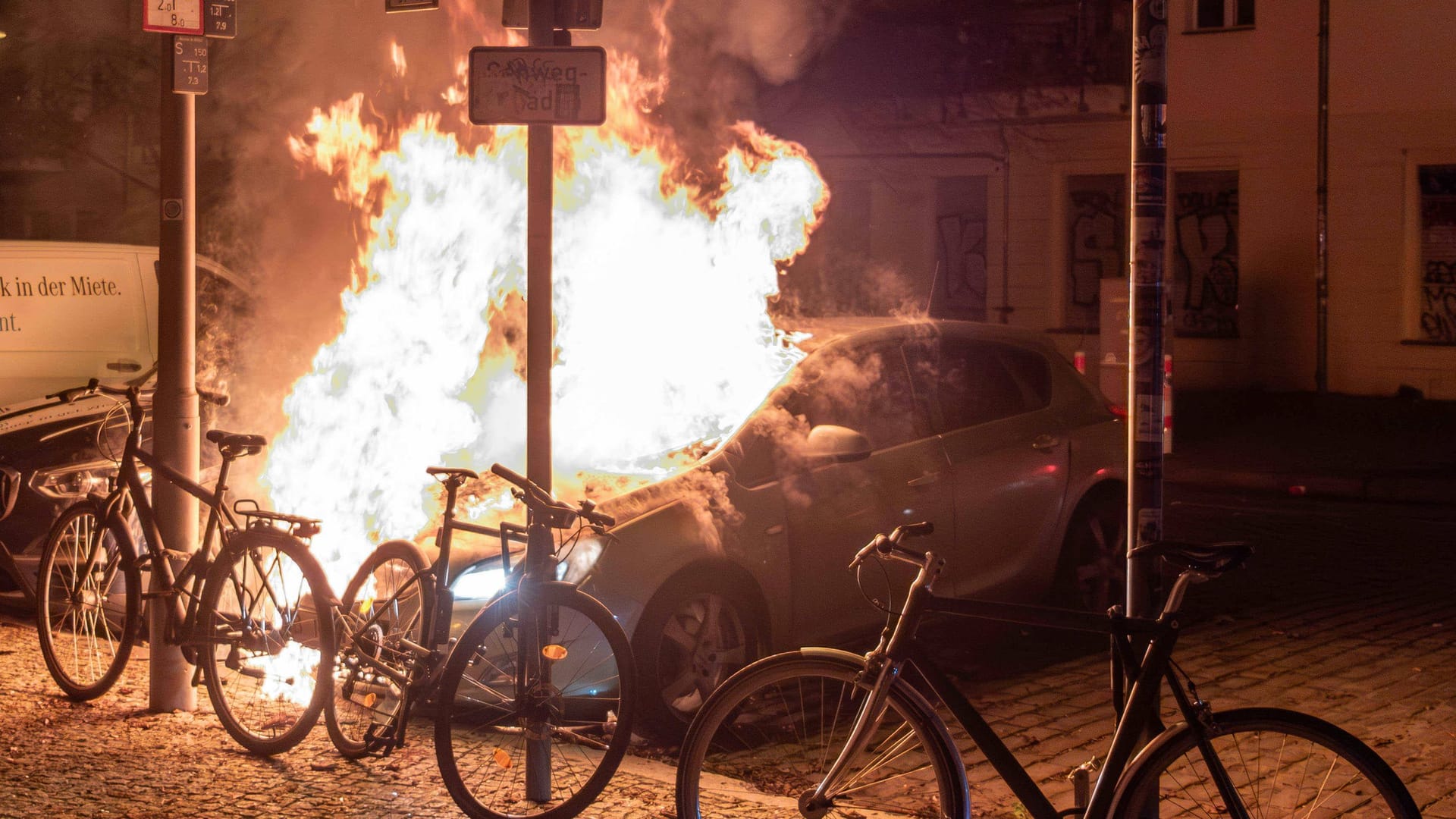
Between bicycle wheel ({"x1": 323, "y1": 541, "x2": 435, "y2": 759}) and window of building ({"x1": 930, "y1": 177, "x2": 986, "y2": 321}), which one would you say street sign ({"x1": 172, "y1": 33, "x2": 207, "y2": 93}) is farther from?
window of building ({"x1": 930, "y1": 177, "x2": 986, "y2": 321})

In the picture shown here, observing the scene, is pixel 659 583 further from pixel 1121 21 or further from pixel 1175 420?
pixel 1121 21

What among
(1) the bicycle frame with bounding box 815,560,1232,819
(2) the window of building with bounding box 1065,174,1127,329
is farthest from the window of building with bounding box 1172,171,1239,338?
(1) the bicycle frame with bounding box 815,560,1232,819

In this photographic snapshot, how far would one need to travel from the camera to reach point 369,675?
5672 mm

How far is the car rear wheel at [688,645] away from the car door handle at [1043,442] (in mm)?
2028

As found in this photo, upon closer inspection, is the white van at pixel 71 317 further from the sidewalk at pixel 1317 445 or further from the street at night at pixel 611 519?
the sidewalk at pixel 1317 445

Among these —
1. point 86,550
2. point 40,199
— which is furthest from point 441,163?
point 40,199

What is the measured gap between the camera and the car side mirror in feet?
21.1

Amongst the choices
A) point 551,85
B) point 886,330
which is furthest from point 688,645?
point 551,85

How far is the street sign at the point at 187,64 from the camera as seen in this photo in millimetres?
6355

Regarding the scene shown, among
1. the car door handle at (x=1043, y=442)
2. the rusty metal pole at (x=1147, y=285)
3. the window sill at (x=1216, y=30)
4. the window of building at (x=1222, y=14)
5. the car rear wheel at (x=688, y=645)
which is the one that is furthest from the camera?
the window of building at (x=1222, y=14)

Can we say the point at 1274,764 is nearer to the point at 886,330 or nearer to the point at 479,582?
the point at 479,582

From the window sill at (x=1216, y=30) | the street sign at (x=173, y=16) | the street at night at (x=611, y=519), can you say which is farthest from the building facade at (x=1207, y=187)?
the street sign at (x=173, y=16)

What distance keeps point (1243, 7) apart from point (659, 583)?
1758 centimetres

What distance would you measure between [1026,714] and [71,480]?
530 centimetres
